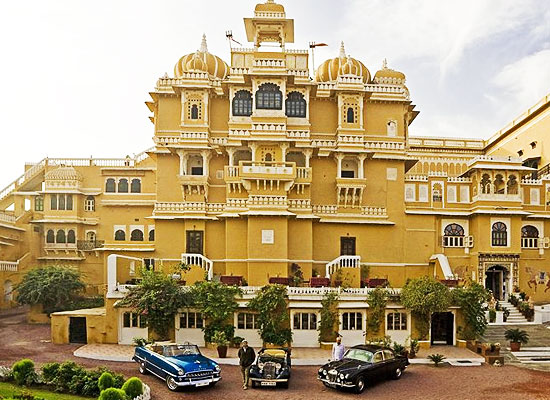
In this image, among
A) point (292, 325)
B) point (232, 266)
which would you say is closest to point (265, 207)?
point (232, 266)

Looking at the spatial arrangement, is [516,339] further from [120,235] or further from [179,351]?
[120,235]

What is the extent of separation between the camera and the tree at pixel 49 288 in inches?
1112

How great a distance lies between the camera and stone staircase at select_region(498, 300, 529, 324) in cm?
2680

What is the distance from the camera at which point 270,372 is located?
52.2 ft

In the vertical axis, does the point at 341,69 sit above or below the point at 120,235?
above

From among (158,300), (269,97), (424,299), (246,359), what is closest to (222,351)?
(158,300)

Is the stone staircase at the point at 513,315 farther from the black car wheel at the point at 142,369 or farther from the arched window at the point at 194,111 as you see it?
the arched window at the point at 194,111

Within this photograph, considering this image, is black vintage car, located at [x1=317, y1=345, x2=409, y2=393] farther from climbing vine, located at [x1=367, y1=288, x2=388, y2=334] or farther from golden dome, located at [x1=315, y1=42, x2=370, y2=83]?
golden dome, located at [x1=315, y1=42, x2=370, y2=83]

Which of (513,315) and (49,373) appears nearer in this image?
(49,373)

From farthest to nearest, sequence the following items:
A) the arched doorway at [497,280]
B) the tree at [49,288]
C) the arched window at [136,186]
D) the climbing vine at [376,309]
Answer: the arched window at [136,186]
the arched doorway at [497,280]
the tree at [49,288]
the climbing vine at [376,309]

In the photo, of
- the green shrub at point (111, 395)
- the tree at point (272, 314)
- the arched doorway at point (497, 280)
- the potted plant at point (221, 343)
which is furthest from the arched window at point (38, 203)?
the arched doorway at point (497, 280)

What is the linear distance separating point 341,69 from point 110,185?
20223 millimetres

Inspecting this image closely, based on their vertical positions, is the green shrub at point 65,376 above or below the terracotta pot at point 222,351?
above

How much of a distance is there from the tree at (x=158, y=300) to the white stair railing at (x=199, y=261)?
495 centimetres
